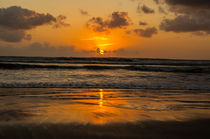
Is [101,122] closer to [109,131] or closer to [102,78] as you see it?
[109,131]

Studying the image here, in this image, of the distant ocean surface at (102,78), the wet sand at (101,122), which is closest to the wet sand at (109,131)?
the wet sand at (101,122)

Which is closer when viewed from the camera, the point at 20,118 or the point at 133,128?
the point at 133,128

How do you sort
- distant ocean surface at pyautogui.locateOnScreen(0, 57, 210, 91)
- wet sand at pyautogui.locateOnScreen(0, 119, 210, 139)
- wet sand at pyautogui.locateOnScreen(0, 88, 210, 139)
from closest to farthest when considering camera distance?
wet sand at pyautogui.locateOnScreen(0, 119, 210, 139) < wet sand at pyautogui.locateOnScreen(0, 88, 210, 139) < distant ocean surface at pyautogui.locateOnScreen(0, 57, 210, 91)

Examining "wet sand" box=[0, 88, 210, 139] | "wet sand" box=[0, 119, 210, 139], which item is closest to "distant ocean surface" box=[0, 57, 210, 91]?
"wet sand" box=[0, 88, 210, 139]

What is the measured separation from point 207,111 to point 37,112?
16.1 feet

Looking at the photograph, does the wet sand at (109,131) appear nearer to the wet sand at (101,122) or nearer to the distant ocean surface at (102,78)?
the wet sand at (101,122)

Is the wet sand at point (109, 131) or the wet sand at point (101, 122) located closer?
the wet sand at point (109, 131)

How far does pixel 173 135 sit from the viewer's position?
3861 millimetres

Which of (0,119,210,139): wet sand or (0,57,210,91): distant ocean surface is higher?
(0,57,210,91): distant ocean surface

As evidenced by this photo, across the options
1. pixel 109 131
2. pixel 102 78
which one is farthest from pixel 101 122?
pixel 102 78

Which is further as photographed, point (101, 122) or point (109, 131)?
point (101, 122)

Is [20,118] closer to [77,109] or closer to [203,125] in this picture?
[77,109]

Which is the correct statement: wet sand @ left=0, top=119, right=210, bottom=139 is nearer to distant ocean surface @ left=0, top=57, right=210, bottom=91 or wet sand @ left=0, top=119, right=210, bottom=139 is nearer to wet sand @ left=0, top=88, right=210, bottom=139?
wet sand @ left=0, top=88, right=210, bottom=139

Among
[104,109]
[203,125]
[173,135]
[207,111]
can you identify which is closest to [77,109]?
[104,109]
